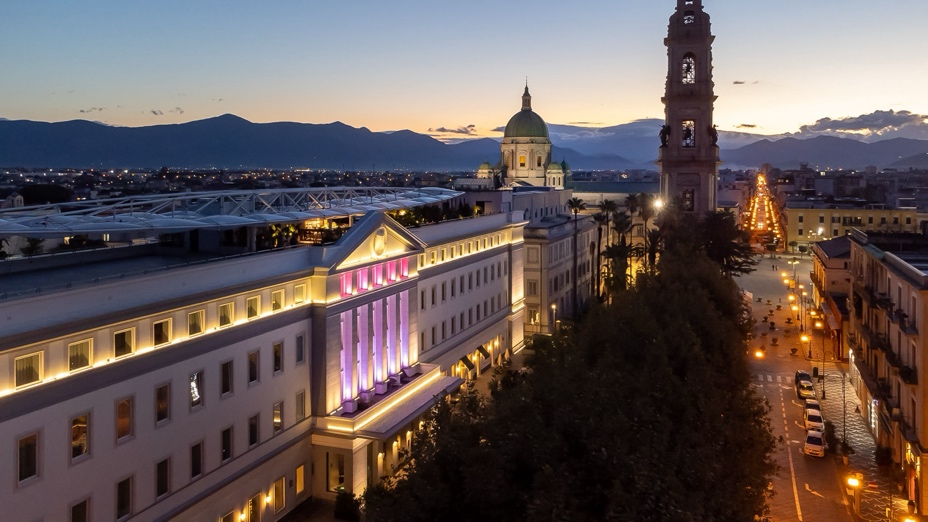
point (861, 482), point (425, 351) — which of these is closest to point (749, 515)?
point (861, 482)

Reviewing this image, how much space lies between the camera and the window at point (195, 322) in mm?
24102

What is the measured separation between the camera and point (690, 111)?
60.8m

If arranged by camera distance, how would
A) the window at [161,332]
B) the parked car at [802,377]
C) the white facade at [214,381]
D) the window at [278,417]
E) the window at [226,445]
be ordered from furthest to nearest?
the parked car at [802,377], the window at [278,417], the window at [226,445], the window at [161,332], the white facade at [214,381]

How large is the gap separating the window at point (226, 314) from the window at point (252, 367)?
1.67 m

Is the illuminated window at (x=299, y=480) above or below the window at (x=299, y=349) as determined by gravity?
below

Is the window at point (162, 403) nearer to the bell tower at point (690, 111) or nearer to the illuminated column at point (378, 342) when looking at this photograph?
the illuminated column at point (378, 342)

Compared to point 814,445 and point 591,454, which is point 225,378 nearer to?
point 591,454

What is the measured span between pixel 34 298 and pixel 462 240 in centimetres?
3036

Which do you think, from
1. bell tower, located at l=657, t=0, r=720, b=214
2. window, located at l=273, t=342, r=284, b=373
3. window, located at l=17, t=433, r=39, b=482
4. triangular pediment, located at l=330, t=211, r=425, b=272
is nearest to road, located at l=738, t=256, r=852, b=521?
bell tower, located at l=657, t=0, r=720, b=214

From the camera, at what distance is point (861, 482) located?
29750 millimetres

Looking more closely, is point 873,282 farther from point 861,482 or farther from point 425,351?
point 425,351

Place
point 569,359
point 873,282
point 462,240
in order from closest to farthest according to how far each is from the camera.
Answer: point 569,359 → point 873,282 → point 462,240

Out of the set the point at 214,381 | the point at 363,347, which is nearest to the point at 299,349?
the point at 363,347

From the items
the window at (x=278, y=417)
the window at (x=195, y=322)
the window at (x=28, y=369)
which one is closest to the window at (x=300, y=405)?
the window at (x=278, y=417)
